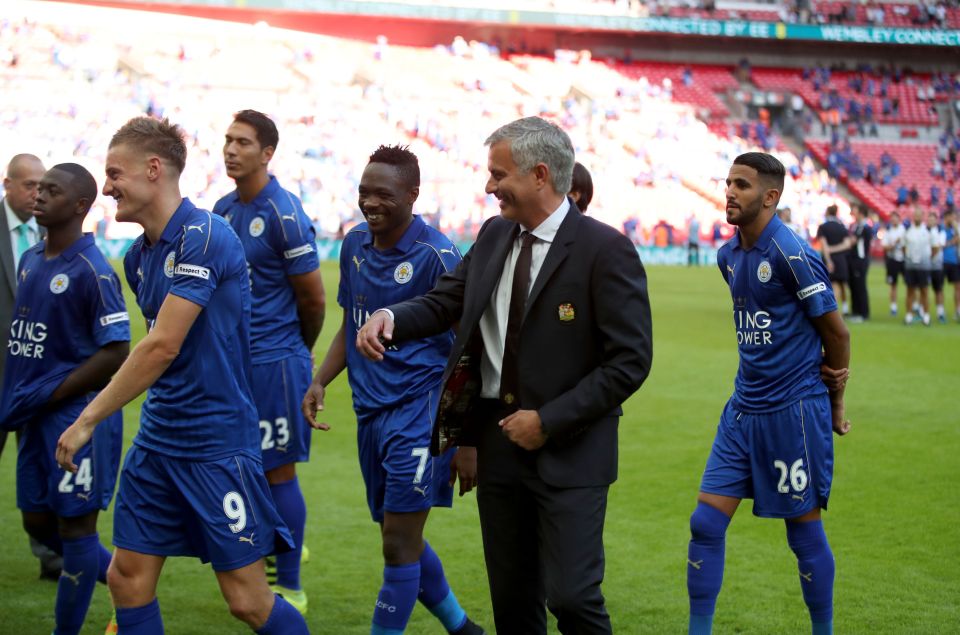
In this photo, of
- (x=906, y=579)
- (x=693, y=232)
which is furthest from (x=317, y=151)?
(x=906, y=579)

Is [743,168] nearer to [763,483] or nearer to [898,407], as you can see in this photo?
[763,483]

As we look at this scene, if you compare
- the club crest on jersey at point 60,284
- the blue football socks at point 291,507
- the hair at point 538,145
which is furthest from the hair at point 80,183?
the hair at point 538,145

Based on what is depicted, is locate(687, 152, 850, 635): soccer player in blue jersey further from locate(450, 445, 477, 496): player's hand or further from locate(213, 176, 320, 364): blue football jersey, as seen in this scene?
locate(213, 176, 320, 364): blue football jersey

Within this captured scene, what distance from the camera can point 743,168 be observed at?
18.1ft

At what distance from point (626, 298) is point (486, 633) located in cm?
249

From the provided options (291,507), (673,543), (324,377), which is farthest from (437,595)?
(673,543)

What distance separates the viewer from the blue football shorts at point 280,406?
656cm

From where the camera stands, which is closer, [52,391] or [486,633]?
[52,391]

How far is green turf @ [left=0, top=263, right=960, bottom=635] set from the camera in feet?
20.1

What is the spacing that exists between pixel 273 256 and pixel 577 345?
2.78 metres

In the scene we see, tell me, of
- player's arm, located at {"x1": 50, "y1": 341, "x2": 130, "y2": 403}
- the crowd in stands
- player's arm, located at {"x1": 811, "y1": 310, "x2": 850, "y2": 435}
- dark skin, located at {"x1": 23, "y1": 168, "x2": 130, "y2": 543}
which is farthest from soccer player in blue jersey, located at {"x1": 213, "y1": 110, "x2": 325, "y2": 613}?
the crowd in stands

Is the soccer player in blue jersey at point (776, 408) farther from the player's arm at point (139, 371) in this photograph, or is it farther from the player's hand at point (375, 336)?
the player's arm at point (139, 371)

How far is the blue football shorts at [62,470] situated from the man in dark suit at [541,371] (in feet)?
6.16

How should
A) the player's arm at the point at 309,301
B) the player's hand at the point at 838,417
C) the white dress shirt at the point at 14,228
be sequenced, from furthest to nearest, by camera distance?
the white dress shirt at the point at 14,228, the player's arm at the point at 309,301, the player's hand at the point at 838,417
